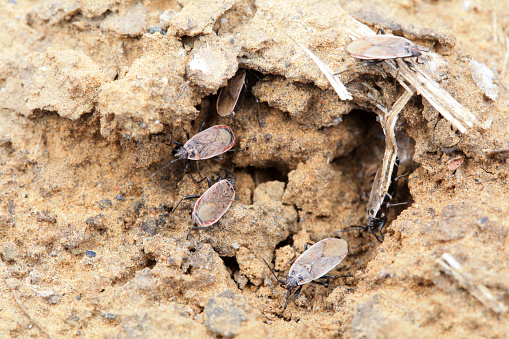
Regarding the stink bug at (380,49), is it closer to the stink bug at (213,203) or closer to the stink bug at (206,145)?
the stink bug at (206,145)

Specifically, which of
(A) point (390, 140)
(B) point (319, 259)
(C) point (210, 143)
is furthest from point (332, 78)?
(B) point (319, 259)

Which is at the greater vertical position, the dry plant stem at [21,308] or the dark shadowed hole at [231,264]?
the dry plant stem at [21,308]

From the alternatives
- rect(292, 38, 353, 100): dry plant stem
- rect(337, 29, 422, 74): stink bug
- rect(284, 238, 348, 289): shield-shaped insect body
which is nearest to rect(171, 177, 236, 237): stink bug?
rect(284, 238, 348, 289): shield-shaped insect body

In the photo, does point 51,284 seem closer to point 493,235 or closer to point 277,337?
point 277,337

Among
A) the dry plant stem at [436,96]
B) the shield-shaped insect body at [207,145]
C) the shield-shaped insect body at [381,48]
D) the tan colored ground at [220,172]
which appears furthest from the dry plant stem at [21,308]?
the dry plant stem at [436,96]

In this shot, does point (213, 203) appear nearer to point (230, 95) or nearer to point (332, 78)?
point (230, 95)

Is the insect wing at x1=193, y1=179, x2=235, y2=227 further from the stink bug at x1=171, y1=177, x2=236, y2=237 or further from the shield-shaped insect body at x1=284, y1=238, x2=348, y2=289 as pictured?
the shield-shaped insect body at x1=284, y1=238, x2=348, y2=289
